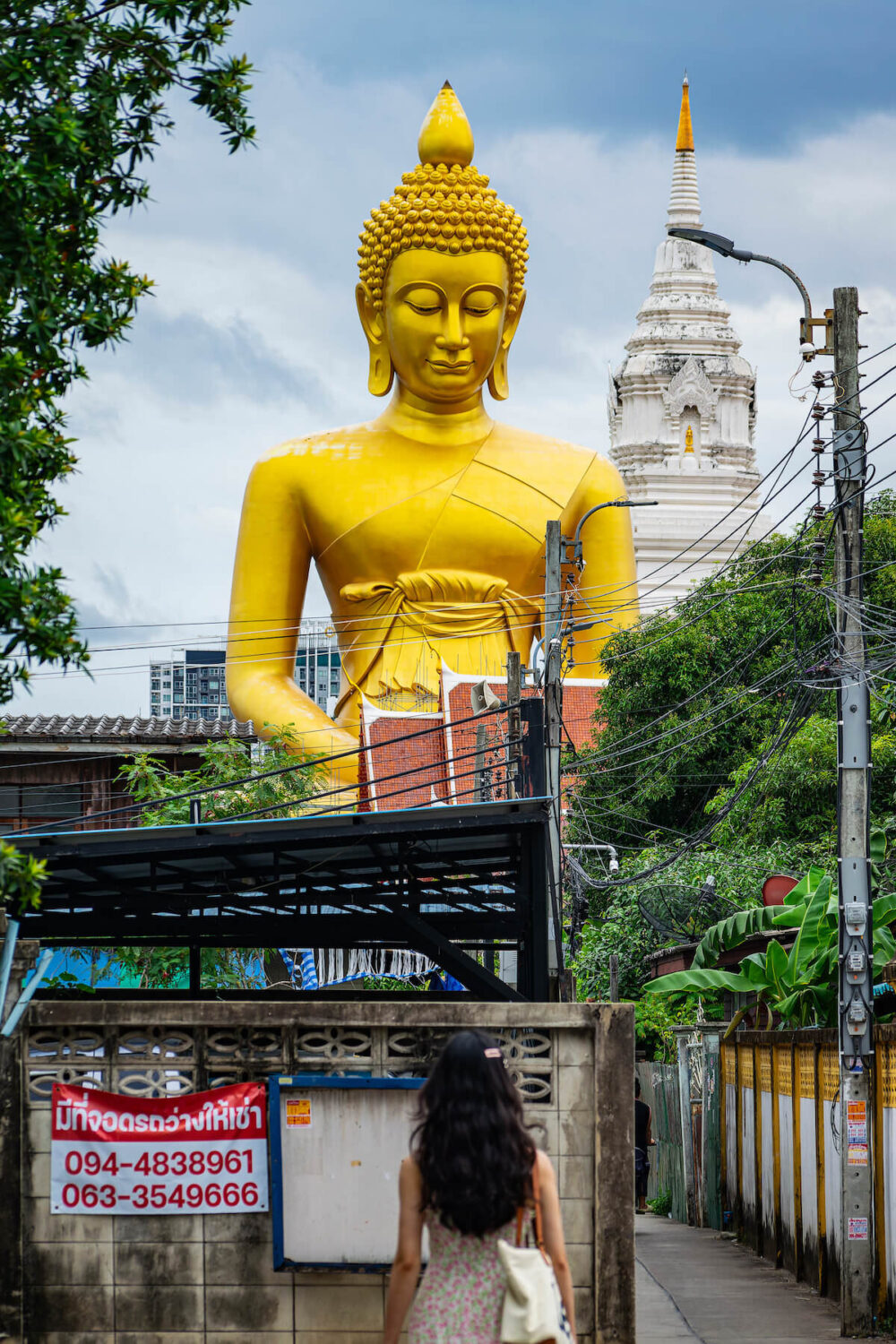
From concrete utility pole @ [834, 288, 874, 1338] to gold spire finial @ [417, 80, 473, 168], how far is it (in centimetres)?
1554

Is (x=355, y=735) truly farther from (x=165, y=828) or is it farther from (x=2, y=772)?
(x=165, y=828)

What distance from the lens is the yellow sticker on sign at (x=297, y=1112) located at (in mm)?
8320

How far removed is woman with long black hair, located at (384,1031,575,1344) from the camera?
5.42 metres

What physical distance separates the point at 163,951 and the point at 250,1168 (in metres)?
14.2

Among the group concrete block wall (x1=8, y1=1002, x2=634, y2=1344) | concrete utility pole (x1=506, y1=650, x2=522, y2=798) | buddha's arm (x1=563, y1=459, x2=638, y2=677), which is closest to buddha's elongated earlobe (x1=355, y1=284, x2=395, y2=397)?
buddha's arm (x1=563, y1=459, x2=638, y2=677)

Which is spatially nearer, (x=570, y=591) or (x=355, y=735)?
(x=570, y=591)

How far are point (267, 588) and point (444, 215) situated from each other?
5.76 m

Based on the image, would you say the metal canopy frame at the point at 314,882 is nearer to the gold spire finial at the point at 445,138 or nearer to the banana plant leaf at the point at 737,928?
the banana plant leaf at the point at 737,928

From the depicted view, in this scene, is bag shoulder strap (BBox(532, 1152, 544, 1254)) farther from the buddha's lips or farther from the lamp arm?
the buddha's lips

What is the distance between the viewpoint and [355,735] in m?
26.9

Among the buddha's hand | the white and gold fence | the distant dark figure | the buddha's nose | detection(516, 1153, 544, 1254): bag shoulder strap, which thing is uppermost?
the buddha's nose

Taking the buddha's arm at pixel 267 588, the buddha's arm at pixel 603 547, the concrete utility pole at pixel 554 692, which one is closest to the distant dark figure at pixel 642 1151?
the concrete utility pole at pixel 554 692

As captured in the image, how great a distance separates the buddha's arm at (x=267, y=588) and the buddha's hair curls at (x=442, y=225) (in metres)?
3.03

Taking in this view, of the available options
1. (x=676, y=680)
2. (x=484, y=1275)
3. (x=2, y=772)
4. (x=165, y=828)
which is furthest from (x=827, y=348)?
(x=676, y=680)
